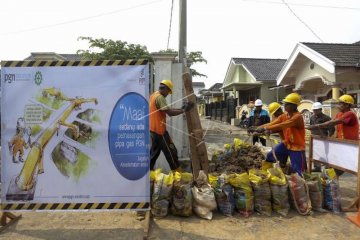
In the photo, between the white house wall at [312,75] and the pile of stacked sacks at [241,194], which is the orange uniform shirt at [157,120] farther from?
the white house wall at [312,75]

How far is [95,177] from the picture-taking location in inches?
169

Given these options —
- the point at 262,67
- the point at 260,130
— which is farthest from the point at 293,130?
the point at 262,67

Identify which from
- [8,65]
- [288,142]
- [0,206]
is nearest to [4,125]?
[8,65]

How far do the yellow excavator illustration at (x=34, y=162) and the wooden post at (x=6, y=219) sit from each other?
390 millimetres

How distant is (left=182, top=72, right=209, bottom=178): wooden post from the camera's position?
5.64m

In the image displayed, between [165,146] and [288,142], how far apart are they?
201 cm

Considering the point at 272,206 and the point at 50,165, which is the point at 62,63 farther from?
the point at 272,206

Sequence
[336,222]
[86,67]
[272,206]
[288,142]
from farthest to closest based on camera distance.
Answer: [288,142] → [272,206] → [336,222] → [86,67]

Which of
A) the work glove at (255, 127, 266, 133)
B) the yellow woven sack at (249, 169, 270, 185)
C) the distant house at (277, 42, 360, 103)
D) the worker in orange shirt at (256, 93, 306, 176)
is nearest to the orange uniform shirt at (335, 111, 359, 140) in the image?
the worker in orange shirt at (256, 93, 306, 176)

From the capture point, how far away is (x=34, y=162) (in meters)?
4.30

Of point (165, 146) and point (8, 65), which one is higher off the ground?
point (8, 65)

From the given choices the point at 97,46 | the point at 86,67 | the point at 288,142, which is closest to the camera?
the point at 86,67

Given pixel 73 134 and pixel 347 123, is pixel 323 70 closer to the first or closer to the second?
pixel 347 123

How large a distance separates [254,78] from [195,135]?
23.1 m
